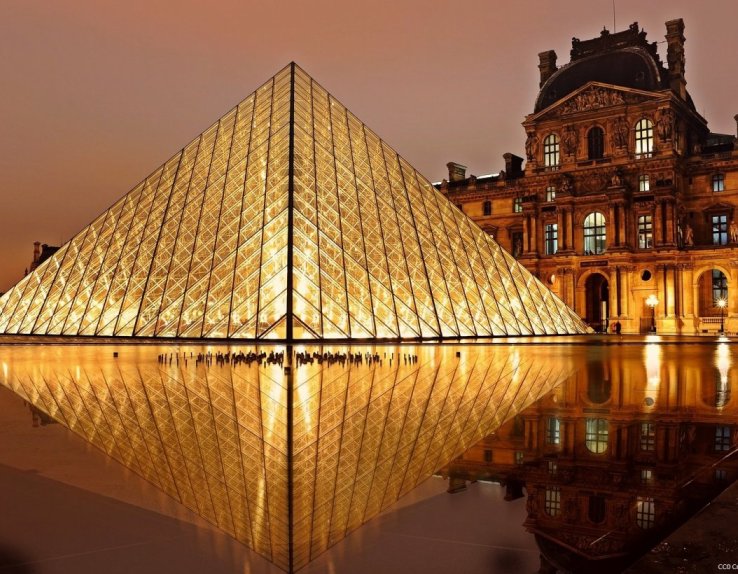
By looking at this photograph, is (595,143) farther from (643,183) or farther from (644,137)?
(643,183)

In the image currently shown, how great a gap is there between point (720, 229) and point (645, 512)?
51121mm

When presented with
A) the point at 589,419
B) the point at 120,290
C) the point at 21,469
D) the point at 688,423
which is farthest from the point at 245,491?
the point at 120,290

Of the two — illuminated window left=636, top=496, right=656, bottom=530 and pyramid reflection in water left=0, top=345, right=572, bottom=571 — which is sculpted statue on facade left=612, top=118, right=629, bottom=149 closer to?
pyramid reflection in water left=0, top=345, right=572, bottom=571

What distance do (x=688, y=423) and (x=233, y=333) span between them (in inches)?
711

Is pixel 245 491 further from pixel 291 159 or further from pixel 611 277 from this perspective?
pixel 611 277

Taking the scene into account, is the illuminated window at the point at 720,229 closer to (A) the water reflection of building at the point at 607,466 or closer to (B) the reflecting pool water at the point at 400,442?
(B) the reflecting pool water at the point at 400,442

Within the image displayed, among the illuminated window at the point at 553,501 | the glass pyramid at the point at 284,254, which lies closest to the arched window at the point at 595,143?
the glass pyramid at the point at 284,254

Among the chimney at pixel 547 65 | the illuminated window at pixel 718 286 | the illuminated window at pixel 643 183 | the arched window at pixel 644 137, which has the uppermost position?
the chimney at pixel 547 65

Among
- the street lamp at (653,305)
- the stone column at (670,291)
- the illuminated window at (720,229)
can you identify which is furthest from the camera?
the illuminated window at (720,229)

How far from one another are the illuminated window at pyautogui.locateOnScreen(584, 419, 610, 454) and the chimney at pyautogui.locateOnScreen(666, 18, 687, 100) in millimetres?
50687

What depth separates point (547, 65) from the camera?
5875 centimetres

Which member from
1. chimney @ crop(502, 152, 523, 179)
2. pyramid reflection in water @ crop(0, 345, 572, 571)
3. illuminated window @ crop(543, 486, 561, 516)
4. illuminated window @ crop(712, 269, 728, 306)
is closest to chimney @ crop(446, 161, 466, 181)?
chimney @ crop(502, 152, 523, 179)

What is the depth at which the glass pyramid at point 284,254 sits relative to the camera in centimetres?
2423

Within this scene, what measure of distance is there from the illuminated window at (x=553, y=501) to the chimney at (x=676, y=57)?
53.5 metres
